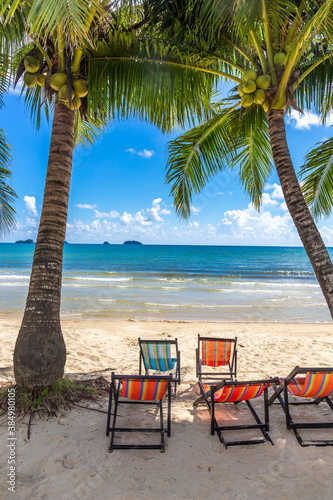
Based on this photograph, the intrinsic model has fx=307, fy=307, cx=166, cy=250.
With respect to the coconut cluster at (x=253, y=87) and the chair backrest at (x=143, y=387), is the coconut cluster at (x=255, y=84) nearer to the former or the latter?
A: the coconut cluster at (x=253, y=87)

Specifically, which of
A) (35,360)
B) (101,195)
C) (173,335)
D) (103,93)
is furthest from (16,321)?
(101,195)

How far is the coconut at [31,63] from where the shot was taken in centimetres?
356

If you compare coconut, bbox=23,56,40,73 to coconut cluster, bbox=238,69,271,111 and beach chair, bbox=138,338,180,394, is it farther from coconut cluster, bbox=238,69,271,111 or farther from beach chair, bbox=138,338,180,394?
beach chair, bbox=138,338,180,394

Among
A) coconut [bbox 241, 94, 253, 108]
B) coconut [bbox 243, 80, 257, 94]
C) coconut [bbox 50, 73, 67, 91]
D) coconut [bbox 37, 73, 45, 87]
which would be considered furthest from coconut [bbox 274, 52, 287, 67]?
coconut [bbox 37, 73, 45, 87]

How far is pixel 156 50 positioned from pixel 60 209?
7.94 ft

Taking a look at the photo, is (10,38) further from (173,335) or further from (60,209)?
(173,335)

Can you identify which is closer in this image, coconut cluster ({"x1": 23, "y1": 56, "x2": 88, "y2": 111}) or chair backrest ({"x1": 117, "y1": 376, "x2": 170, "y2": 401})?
chair backrest ({"x1": 117, "y1": 376, "x2": 170, "y2": 401})

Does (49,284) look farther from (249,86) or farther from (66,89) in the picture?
(249,86)

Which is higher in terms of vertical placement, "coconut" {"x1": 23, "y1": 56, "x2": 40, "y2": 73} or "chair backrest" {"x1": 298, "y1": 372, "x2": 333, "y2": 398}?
"coconut" {"x1": 23, "y1": 56, "x2": 40, "y2": 73}

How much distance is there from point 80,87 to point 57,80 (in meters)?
0.27

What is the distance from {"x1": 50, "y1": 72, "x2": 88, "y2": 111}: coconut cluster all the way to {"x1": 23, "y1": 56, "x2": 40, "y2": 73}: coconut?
263 mm

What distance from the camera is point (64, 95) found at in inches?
142

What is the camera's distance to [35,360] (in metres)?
3.39

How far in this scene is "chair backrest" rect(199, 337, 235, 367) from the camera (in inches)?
193
